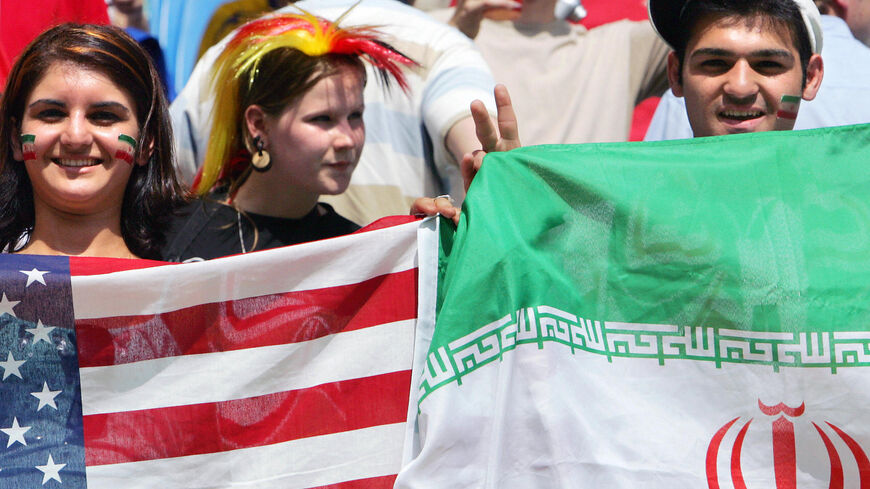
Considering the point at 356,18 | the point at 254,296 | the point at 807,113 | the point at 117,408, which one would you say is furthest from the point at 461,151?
the point at 117,408

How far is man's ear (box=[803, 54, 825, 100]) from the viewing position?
2.78 meters

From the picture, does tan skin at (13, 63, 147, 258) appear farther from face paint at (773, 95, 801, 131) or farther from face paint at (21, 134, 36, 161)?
face paint at (773, 95, 801, 131)

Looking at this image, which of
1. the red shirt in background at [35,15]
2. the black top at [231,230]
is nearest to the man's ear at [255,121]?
the black top at [231,230]

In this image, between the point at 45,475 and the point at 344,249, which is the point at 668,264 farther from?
the point at 45,475

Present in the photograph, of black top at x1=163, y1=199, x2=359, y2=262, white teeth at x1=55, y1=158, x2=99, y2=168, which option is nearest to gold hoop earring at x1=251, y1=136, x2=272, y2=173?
black top at x1=163, y1=199, x2=359, y2=262

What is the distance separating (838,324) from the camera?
2.15 meters

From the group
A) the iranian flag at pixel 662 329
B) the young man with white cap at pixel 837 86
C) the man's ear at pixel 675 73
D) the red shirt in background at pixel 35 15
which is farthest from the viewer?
the red shirt in background at pixel 35 15

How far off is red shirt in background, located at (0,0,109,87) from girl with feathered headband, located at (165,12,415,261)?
735 millimetres

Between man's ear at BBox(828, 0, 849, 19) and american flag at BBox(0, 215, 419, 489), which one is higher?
man's ear at BBox(828, 0, 849, 19)

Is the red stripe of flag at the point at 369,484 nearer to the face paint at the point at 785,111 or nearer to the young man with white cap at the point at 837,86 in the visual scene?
the face paint at the point at 785,111

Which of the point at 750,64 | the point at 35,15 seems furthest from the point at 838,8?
the point at 35,15

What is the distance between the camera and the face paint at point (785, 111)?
270 cm

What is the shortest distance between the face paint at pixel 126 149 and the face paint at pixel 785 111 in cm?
160

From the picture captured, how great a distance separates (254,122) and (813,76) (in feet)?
5.34
